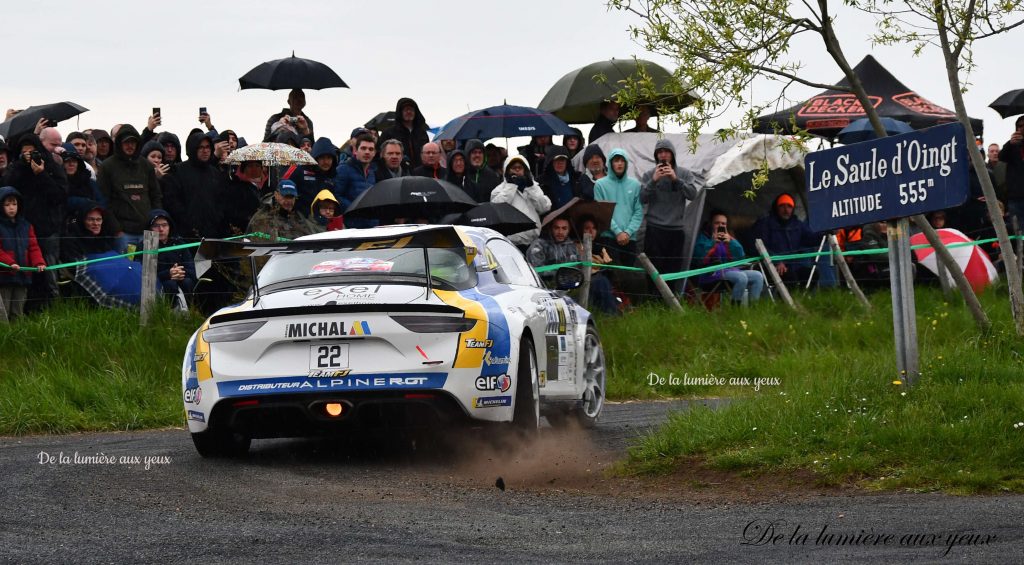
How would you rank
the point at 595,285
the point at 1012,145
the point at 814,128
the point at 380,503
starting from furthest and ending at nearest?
1. the point at 814,128
2. the point at 1012,145
3. the point at 595,285
4. the point at 380,503

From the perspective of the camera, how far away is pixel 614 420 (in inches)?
523

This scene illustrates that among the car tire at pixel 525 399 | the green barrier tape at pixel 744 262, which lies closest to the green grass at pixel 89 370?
the car tire at pixel 525 399

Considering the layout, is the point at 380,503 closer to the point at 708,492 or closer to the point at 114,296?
the point at 708,492

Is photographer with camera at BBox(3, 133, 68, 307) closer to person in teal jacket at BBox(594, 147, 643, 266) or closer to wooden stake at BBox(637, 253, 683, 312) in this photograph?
person in teal jacket at BBox(594, 147, 643, 266)

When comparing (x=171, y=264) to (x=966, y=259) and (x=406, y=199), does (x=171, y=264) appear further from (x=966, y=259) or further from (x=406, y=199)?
(x=966, y=259)

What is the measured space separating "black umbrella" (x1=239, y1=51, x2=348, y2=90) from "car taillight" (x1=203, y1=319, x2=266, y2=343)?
34.6 feet

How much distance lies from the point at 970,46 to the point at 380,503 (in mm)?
7798

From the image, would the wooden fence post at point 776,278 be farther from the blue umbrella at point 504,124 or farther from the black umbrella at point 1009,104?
the black umbrella at point 1009,104

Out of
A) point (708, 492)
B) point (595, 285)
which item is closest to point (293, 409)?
point (708, 492)

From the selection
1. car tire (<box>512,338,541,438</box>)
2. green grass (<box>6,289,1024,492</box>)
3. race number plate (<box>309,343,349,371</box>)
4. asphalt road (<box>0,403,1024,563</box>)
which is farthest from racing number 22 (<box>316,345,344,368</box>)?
green grass (<box>6,289,1024,492</box>)

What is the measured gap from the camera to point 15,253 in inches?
596

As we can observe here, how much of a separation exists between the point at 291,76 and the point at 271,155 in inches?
135

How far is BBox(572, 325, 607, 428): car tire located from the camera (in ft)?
40.5

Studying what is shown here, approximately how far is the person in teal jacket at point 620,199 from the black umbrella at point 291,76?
4181 mm
